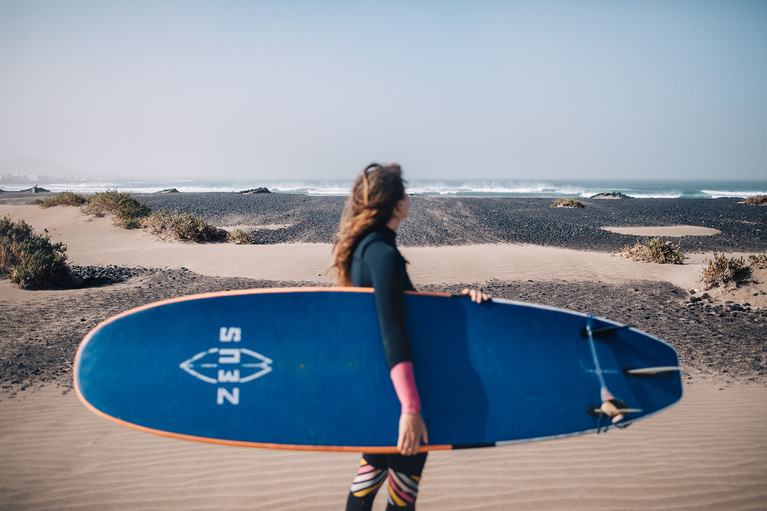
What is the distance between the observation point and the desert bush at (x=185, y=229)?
1384cm

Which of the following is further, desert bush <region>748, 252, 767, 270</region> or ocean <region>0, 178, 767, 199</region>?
ocean <region>0, 178, 767, 199</region>

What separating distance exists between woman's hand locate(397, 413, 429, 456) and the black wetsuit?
0.19m

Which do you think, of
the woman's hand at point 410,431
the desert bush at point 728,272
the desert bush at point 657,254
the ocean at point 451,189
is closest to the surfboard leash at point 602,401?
the woman's hand at point 410,431

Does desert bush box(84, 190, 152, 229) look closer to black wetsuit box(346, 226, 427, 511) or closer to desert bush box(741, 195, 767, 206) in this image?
black wetsuit box(346, 226, 427, 511)

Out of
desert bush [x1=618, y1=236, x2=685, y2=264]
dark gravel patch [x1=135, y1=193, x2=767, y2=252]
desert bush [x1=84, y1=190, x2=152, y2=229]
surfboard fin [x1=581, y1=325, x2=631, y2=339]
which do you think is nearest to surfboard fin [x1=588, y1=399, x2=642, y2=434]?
surfboard fin [x1=581, y1=325, x2=631, y2=339]

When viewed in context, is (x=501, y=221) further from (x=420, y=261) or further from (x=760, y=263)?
(x=760, y=263)

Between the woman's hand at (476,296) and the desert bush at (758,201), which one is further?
the desert bush at (758,201)

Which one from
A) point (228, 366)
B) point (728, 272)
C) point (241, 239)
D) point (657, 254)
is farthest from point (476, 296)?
point (241, 239)

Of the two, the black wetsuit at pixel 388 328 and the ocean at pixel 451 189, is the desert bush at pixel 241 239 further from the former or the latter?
the ocean at pixel 451 189

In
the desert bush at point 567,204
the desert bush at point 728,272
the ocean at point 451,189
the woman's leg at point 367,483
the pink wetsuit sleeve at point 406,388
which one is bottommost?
the woman's leg at point 367,483

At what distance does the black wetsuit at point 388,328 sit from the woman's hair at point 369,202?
1.6 inches

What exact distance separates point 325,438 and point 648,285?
9539mm

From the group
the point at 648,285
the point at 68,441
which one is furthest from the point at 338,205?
the point at 68,441

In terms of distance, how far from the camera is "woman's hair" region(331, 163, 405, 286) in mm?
1664
